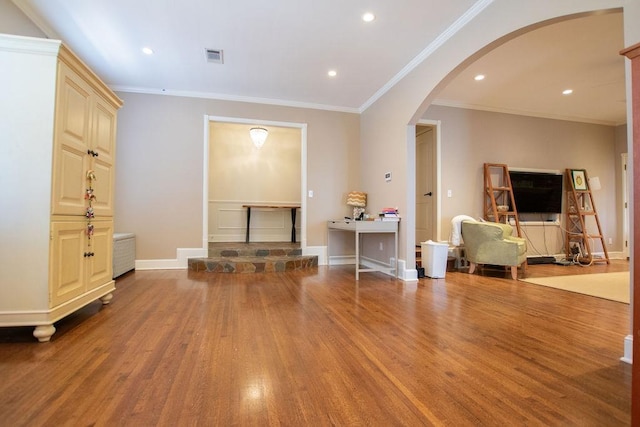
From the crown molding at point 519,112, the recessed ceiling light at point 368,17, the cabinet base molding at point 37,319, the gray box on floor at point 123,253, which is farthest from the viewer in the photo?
the crown molding at point 519,112

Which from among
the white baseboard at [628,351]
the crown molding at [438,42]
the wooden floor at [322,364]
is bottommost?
the wooden floor at [322,364]

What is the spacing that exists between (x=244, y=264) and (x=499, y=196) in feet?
15.0

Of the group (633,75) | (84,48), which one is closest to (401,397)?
(633,75)

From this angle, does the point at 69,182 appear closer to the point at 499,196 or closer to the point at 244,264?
the point at 244,264

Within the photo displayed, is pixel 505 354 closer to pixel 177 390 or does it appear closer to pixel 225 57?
pixel 177 390

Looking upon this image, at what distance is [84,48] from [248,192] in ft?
12.0

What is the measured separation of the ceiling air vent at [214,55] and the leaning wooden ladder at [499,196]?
4.53 m

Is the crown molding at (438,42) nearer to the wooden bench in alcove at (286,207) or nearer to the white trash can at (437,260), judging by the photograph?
the white trash can at (437,260)

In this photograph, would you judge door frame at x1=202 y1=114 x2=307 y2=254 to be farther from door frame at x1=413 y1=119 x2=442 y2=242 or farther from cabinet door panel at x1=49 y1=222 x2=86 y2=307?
cabinet door panel at x1=49 y1=222 x2=86 y2=307

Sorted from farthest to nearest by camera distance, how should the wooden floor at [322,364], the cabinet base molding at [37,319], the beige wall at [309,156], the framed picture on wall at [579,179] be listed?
the framed picture on wall at [579,179]
the beige wall at [309,156]
the cabinet base molding at [37,319]
the wooden floor at [322,364]

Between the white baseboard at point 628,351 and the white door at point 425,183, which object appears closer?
the white baseboard at point 628,351

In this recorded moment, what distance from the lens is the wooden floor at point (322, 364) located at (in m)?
1.19

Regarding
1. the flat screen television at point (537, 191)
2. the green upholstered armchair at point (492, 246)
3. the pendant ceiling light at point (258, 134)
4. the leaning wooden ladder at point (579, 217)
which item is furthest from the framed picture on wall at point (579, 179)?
the pendant ceiling light at point (258, 134)

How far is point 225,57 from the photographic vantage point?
139 inches
